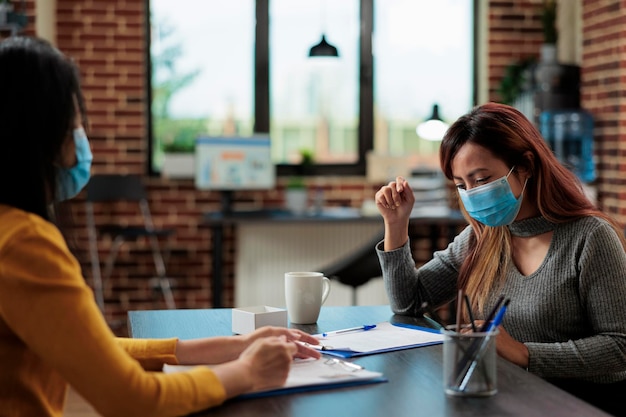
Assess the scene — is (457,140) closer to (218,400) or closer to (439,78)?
(218,400)

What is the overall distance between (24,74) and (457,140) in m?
1.08

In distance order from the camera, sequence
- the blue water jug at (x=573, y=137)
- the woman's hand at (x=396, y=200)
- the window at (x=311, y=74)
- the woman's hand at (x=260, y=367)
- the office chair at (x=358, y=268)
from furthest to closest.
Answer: the window at (x=311, y=74) → the blue water jug at (x=573, y=137) → the office chair at (x=358, y=268) → the woman's hand at (x=396, y=200) → the woman's hand at (x=260, y=367)

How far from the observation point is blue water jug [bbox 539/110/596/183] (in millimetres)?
5016

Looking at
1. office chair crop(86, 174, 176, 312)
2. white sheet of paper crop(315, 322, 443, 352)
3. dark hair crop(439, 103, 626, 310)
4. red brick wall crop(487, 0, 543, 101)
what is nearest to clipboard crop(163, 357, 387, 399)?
white sheet of paper crop(315, 322, 443, 352)

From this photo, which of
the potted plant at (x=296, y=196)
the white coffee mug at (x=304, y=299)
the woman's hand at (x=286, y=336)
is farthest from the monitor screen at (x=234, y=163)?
the woman's hand at (x=286, y=336)

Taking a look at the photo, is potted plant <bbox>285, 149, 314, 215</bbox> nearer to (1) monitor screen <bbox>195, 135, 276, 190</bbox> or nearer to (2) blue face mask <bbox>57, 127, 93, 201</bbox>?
(1) monitor screen <bbox>195, 135, 276, 190</bbox>

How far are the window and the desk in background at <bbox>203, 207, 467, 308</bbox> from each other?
59 centimetres

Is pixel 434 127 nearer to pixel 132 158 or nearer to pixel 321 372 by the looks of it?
pixel 132 158

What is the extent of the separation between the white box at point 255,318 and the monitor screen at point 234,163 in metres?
3.23

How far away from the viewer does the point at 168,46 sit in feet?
18.0

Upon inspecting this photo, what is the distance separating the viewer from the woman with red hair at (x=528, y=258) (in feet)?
5.92

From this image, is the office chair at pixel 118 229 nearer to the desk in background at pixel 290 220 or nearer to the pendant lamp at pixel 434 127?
the desk in background at pixel 290 220

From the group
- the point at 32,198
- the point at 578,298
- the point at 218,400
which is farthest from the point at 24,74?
the point at 578,298

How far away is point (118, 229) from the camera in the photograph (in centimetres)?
511
